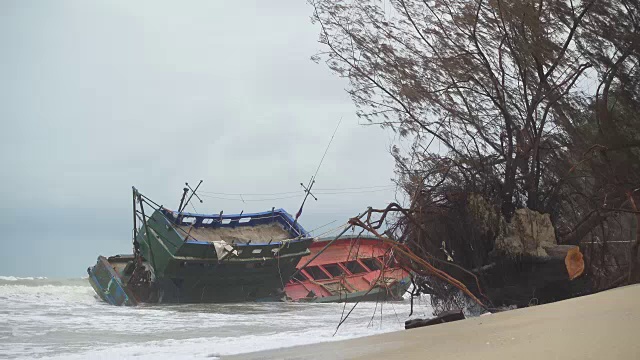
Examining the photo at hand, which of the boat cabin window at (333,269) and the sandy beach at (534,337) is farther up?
the boat cabin window at (333,269)

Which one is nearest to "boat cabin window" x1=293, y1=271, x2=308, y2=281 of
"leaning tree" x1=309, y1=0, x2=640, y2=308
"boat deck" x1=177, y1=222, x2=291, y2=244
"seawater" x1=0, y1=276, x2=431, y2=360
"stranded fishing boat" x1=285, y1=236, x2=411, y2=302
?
"stranded fishing boat" x1=285, y1=236, x2=411, y2=302

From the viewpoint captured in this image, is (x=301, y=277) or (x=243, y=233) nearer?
(x=243, y=233)

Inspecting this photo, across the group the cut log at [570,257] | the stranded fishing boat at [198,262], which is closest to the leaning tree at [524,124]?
the cut log at [570,257]

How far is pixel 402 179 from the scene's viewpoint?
33.3 ft

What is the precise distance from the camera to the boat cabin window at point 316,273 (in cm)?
2452

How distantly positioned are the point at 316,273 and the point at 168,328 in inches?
469

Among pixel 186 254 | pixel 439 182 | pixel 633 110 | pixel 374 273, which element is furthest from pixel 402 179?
pixel 374 273

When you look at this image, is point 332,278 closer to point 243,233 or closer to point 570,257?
point 243,233

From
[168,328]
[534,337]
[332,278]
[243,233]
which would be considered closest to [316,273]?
[332,278]

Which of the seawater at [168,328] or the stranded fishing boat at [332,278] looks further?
the stranded fishing boat at [332,278]

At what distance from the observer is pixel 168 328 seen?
13320 mm

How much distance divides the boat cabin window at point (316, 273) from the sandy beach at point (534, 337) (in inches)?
763

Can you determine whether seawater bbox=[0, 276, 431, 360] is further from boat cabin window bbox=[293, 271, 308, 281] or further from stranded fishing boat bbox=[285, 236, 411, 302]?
boat cabin window bbox=[293, 271, 308, 281]

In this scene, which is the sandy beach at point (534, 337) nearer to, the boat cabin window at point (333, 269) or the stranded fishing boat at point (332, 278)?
the stranded fishing boat at point (332, 278)
